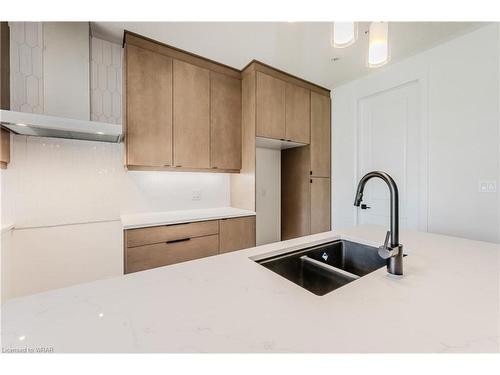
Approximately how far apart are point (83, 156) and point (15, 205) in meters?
0.59

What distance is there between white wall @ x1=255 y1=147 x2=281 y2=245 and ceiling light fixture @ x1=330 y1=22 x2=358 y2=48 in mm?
2076

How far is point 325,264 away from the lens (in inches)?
37.2

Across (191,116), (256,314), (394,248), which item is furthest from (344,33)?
(191,116)

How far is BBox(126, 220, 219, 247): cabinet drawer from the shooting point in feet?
5.52

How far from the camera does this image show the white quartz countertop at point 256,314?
1.34 feet

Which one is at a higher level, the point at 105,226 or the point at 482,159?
the point at 482,159

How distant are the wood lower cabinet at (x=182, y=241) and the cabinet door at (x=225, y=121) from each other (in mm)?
714

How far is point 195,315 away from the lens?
19.5 inches

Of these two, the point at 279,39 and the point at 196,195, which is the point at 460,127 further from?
the point at 196,195

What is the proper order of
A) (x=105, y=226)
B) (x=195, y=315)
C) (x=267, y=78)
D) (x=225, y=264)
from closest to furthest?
(x=195, y=315), (x=225, y=264), (x=105, y=226), (x=267, y=78)

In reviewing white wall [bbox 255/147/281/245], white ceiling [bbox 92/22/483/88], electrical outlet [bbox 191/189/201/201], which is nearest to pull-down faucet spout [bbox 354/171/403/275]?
white ceiling [bbox 92/22/483/88]

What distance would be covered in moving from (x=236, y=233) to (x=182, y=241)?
0.56m
